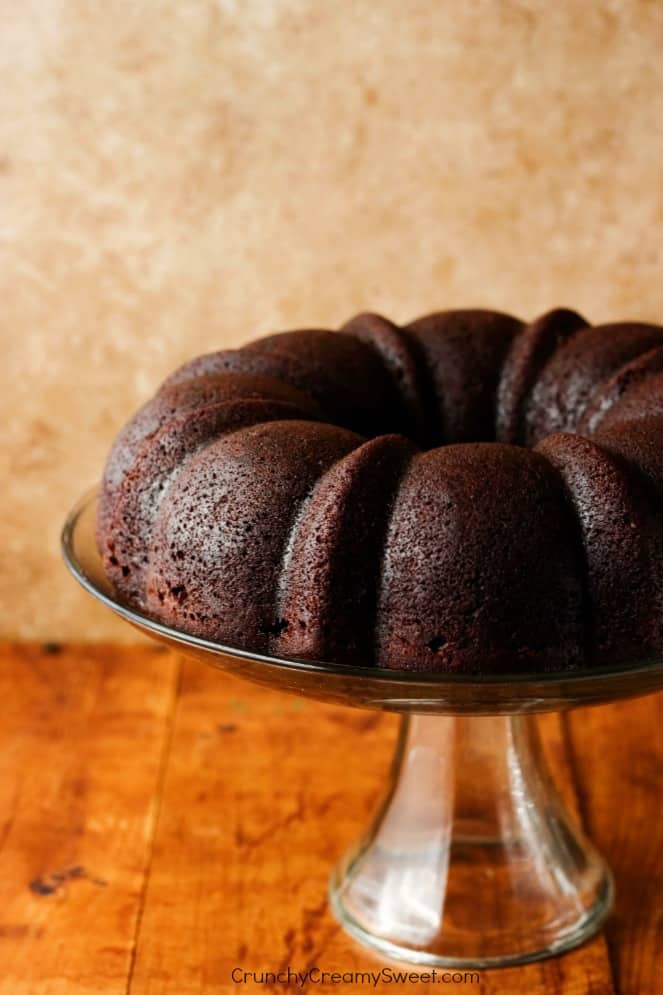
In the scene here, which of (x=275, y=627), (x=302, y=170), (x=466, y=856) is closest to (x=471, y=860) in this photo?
(x=466, y=856)

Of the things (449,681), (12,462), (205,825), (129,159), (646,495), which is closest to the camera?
(449,681)

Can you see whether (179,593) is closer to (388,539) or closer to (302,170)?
(388,539)

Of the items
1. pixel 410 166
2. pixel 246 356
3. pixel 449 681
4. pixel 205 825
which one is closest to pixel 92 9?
pixel 410 166

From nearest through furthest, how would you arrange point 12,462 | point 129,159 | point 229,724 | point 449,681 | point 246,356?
point 449,681 < point 246,356 < point 229,724 < point 129,159 < point 12,462

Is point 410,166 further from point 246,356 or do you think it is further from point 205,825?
point 205,825

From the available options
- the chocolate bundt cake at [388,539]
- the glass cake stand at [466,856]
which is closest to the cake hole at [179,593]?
the chocolate bundt cake at [388,539]

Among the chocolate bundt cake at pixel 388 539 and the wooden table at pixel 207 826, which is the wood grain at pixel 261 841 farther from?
the chocolate bundt cake at pixel 388 539
